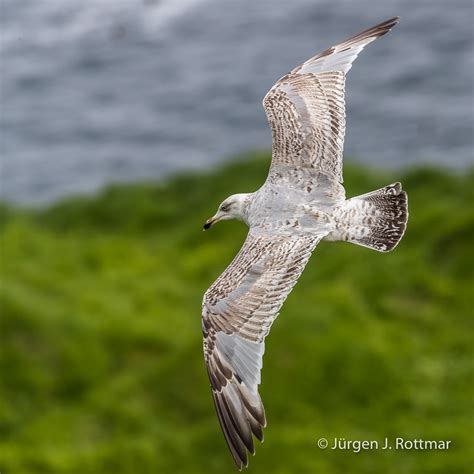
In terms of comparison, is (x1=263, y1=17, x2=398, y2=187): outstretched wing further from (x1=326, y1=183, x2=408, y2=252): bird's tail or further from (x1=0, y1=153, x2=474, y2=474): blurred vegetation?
(x1=0, y1=153, x2=474, y2=474): blurred vegetation

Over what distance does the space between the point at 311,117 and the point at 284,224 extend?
1.22 m

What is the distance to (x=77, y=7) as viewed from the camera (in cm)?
3064

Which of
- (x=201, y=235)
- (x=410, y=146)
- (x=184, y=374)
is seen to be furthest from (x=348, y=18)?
(x=184, y=374)

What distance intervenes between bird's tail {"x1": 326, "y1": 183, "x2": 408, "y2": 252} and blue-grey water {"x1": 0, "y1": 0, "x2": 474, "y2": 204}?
14412 mm

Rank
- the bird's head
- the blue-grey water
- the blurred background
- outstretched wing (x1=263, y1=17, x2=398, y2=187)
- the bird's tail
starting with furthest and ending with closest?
1. the blue-grey water
2. the blurred background
3. the bird's head
4. outstretched wing (x1=263, y1=17, x2=398, y2=187)
5. the bird's tail

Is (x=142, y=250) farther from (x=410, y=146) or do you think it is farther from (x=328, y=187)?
(x=328, y=187)

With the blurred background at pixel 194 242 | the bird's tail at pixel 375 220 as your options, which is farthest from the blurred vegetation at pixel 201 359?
the bird's tail at pixel 375 220

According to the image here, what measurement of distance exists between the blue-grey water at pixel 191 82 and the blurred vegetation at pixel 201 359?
5.71m

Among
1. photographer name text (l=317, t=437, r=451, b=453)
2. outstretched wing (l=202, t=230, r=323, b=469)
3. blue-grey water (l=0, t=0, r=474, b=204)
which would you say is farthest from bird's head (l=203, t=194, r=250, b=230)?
blue-grey water (l=0, t=0, r=474, b=204)

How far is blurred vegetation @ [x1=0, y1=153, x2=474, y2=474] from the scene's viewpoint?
12336 millimetres

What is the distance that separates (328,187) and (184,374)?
5864 millimetres

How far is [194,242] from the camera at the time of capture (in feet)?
60.0

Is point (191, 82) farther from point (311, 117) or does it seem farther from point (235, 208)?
point (235, 208)

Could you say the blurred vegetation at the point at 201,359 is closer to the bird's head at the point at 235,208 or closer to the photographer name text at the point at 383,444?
the photographer name text at the point at 383,444
